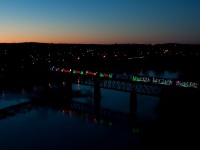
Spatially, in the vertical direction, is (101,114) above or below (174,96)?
below

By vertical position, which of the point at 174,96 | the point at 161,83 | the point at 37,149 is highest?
the point at 161,83

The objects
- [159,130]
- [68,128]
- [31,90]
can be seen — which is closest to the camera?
[159,130]

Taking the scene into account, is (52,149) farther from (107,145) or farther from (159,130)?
(159,130)

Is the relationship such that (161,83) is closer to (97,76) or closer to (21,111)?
(97,76)

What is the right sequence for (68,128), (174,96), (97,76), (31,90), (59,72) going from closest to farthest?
(68,128) < (174,96) < (97,76) < (59,72) < (31,90)

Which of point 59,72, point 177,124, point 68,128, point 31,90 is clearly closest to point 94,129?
point 68,128

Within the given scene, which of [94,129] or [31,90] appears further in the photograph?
→ [31,90]

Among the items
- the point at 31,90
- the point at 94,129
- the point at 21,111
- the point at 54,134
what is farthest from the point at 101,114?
the point at 31,90
